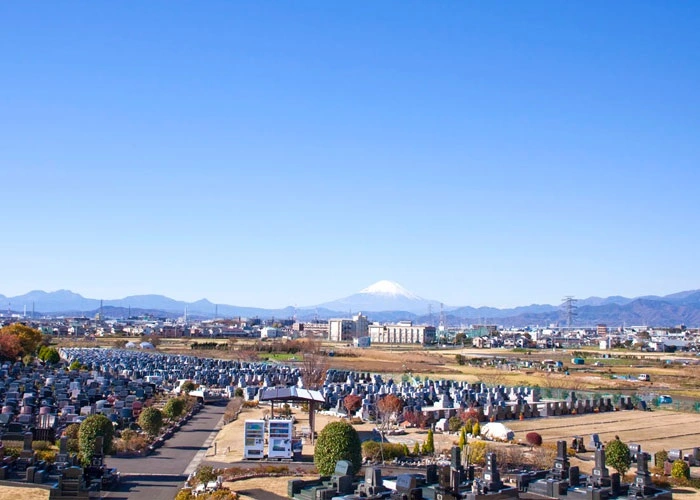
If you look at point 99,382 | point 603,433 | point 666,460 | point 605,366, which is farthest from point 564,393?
point 605,366

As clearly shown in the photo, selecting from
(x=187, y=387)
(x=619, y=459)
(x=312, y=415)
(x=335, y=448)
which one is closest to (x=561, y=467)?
(x=619, y=459)

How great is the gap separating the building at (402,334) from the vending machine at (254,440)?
130m

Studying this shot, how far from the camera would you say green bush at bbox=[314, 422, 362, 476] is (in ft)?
64.1

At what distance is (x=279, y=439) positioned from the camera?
932 inches

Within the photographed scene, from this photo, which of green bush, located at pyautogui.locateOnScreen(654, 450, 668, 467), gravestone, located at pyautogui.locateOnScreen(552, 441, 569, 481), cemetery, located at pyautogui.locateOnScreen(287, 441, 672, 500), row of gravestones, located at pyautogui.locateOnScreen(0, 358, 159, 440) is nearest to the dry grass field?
cemetery, located at pyautogui.locateOnScreen(287, 441, 672, 500)

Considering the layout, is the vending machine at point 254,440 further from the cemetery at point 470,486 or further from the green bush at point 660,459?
the green bush at point 660,459

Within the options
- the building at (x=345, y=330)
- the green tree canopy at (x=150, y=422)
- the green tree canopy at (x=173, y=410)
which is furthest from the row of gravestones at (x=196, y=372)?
A: the building at (x=345, y=330)

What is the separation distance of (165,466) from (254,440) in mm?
2707

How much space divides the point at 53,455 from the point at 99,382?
21.0 metres

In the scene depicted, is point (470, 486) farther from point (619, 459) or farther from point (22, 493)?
point (22, 493)

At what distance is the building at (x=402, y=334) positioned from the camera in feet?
516

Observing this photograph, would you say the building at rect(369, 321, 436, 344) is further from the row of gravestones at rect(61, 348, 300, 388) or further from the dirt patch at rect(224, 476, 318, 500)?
the dirt patch at rect(224, 476, 318, 500)

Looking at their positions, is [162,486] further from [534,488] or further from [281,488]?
[534,488]

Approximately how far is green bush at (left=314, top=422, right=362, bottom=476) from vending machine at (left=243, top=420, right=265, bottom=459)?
12.9 ft
